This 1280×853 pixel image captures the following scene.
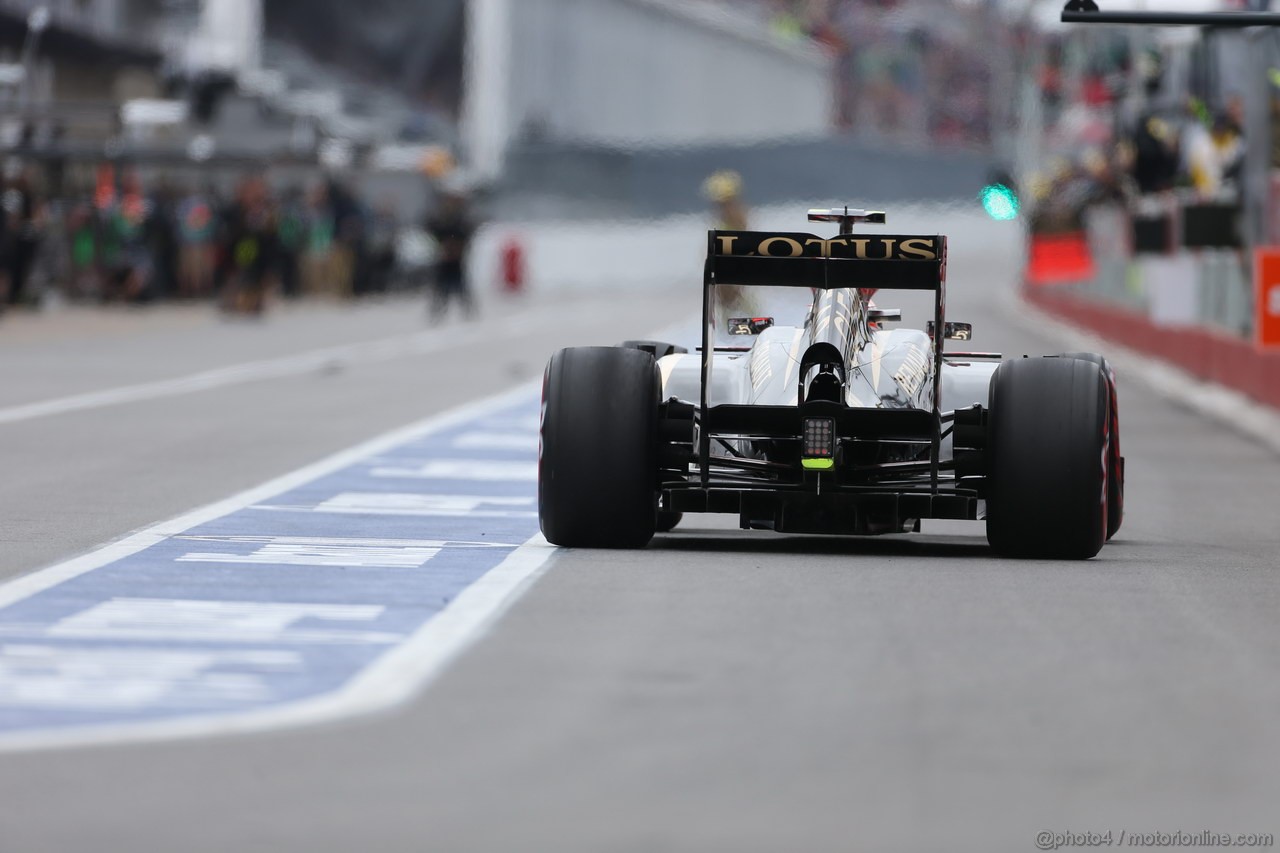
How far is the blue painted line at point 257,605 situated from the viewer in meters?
7.41

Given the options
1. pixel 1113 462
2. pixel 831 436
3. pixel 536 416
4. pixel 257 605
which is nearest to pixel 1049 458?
pixel 1113 462

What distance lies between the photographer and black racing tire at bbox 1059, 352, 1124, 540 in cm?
1122

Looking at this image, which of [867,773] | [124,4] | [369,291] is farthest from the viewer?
[124,4]

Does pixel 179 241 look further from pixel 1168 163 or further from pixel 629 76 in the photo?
pixel 629 76

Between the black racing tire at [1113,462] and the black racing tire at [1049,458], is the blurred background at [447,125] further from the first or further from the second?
the black racing tire at [1049,458]

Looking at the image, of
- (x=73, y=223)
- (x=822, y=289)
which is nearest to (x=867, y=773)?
(x=822, y=289)

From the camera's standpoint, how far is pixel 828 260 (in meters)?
11.4

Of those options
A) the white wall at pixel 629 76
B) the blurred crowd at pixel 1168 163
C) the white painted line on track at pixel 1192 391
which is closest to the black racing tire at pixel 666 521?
the white painted line on track at pixel 1192 391

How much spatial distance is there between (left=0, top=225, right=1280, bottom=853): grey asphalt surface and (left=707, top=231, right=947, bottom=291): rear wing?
1.09m

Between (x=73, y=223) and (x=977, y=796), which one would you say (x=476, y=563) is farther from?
(x=73, y=223)

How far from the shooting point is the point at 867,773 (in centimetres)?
646

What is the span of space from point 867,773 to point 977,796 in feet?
1.08

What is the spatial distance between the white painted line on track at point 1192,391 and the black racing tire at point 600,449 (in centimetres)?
829

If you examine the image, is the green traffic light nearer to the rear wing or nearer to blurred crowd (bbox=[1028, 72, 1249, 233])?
the rear wing
